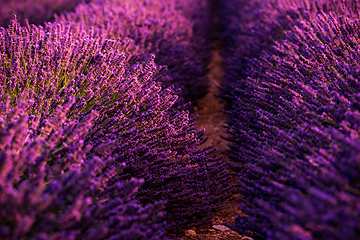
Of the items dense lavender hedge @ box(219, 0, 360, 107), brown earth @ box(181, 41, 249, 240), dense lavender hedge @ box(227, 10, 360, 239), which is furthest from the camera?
dense lavender hedge @ box(219, 0, 360, 107)

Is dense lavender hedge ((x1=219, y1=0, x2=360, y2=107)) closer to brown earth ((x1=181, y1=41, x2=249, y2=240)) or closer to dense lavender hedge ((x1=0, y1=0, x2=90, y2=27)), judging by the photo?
brown earth ((x1=181, y1=41, x2=249, y2=240))

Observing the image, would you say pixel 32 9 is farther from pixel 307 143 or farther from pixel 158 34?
pixel 307 143

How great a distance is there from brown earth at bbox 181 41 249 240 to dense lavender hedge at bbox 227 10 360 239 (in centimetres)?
47

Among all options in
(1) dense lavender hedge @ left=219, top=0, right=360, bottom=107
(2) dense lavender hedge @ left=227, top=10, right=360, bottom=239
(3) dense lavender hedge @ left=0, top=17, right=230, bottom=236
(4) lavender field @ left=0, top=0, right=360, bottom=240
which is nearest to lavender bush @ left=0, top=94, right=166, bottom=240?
(4) lavender field @ left=0, top=0, right=360, bottom=240

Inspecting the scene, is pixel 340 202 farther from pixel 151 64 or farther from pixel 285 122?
pixel 151 64

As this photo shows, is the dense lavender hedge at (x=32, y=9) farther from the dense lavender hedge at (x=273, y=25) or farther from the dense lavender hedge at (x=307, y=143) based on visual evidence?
the dense lavender hedge at (x=307, y=143)

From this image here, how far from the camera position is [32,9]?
6.21 m

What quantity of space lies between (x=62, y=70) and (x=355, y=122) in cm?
237

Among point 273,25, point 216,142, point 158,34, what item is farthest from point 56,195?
point 273,25

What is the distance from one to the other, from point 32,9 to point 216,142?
4.68m

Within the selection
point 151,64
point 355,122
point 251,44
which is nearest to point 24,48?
point 151,64

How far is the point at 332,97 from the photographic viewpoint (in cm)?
220

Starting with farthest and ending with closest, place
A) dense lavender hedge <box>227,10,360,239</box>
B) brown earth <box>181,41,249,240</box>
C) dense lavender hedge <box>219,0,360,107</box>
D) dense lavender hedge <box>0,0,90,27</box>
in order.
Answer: dense lavender hedge <box>0,0,90,27</box> → dense lavender hedge <box>219,0,360,107</box> → brown earth <box>181,41,249,240</box> → dense lavender hedge <box>227,10,360,239</box>

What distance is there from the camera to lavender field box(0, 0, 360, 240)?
4.68ft
